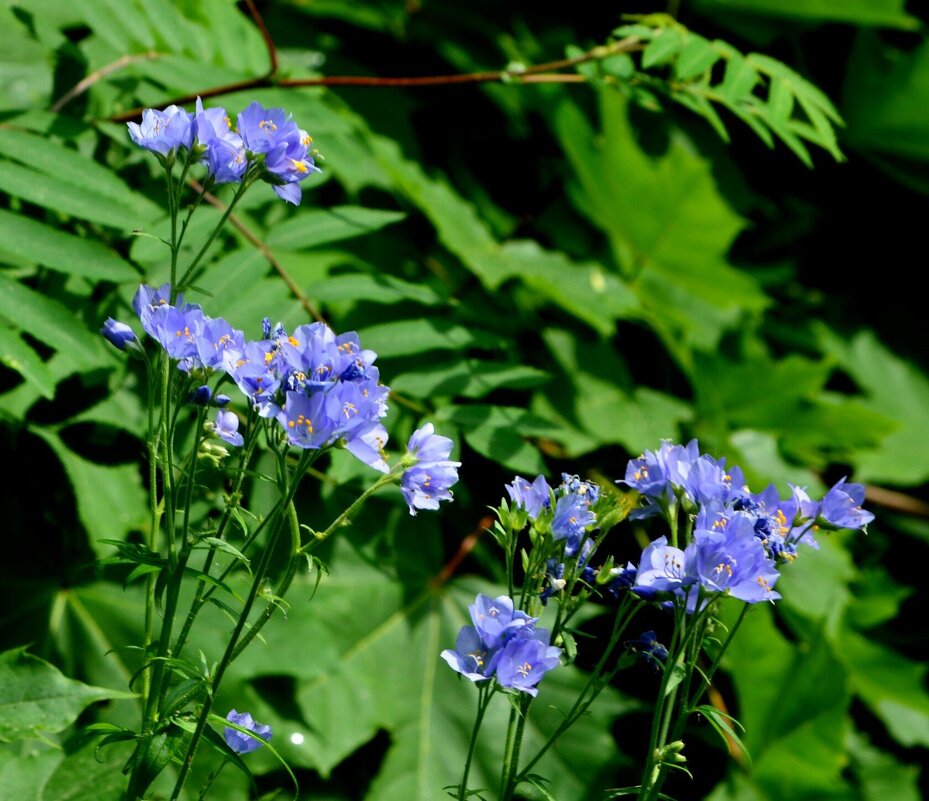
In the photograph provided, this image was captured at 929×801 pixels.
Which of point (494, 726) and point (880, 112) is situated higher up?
point (880, 112)

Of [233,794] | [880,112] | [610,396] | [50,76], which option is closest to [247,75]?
[50,76]

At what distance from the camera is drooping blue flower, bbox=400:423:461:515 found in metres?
0.97

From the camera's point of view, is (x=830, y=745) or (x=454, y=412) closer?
(x=454, y=412)

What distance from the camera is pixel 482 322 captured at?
2.21 meters

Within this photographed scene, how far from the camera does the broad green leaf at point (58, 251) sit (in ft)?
4.84

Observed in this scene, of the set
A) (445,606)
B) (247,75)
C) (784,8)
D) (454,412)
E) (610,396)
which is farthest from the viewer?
(784,8)

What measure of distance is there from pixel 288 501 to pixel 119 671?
1109mm

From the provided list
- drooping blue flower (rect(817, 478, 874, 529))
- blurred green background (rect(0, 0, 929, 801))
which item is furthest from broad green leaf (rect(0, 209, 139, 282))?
drooping blue flower (rect(817, 478, 874, 529))

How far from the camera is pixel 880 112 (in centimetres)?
300

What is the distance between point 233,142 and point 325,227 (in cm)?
76

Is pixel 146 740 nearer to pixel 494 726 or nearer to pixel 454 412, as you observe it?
pixel 454 412

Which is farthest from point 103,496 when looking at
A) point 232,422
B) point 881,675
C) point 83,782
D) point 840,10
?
point 840,10

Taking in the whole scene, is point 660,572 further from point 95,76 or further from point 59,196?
point 95,76

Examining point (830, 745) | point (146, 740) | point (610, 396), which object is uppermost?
point (146, 740)
